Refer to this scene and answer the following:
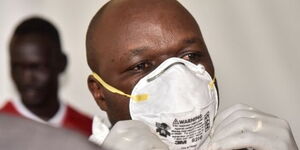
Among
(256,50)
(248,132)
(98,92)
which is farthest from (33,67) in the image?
(248,132)

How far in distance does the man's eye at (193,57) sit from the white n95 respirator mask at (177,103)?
0.02 meters

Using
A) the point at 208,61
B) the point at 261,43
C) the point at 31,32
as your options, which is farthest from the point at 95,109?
the point at 208,61

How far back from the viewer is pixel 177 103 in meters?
0.82

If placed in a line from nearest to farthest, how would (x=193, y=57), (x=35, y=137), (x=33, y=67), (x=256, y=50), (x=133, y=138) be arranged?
(x=35, y=137) → (x=133, y=138) → (x=193, y=57) → (x=256, y=50) → (x=33, y=67)

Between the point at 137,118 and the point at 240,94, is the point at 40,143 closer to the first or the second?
the point at 137,118

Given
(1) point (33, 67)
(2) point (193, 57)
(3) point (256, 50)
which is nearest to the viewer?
(2) point (193, 57)

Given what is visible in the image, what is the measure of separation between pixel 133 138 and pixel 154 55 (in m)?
0.15

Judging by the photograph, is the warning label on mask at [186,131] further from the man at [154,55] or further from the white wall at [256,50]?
the white wall at [256,50]

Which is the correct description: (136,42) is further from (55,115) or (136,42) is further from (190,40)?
(55,115)

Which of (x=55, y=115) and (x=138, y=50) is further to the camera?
(x=55, y=115)

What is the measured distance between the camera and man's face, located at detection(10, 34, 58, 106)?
193 centimetres

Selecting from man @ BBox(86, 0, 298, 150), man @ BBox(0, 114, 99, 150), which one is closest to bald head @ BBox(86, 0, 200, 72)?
man @ BBox(86, 0, 298, 150)

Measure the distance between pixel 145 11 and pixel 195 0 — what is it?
93 centimetres

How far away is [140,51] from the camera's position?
0.87m
